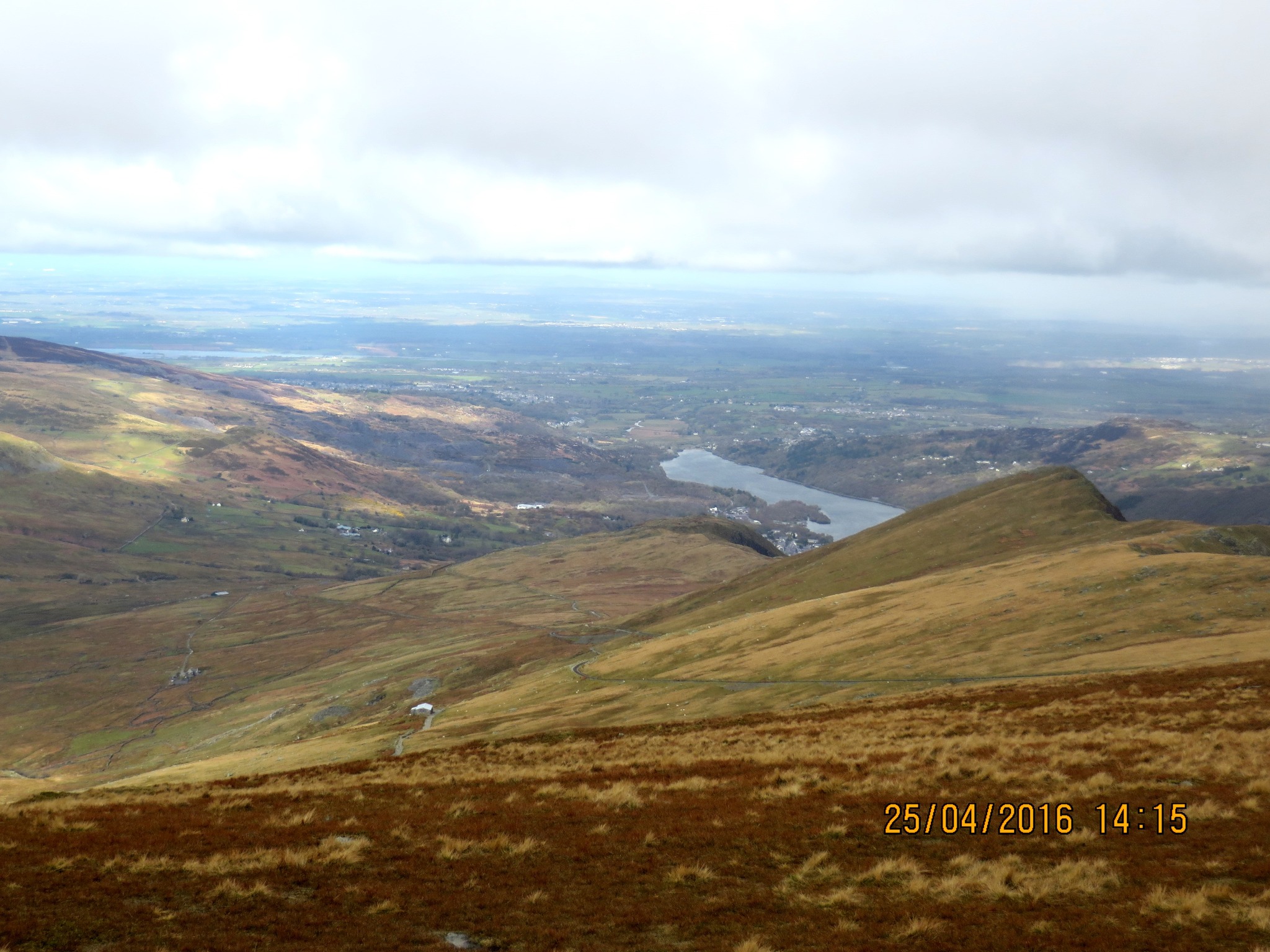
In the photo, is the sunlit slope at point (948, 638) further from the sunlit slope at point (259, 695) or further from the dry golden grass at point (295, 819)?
the dry golden grass at point (295, 819)

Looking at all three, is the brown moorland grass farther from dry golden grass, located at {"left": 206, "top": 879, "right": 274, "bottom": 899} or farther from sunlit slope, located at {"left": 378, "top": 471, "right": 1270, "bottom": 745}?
sunlit slope, located at {"left": 378, "top": 471, "right": 1270, "bottom": 745}

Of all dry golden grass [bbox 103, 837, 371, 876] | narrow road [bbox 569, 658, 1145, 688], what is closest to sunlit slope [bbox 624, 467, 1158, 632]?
narrow road [bbox 569, 658, 1145, 688]

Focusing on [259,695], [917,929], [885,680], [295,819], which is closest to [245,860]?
[295,819]

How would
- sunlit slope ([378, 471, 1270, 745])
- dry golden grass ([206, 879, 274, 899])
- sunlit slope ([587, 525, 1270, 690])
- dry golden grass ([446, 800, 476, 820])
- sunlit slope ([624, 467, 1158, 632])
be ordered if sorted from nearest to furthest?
dry golden grass ([206, 879, 274, 899]) < dry golden grass ([446, 800, 476, 820]) < sunlit slope ([587, 525, 1270, 690]) < sunlit slope ([378, 471, 1270, 745]) < sunlit slope ([624, 467, 1158, 632])

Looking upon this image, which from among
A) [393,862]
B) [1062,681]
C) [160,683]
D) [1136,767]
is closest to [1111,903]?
[1136,767]

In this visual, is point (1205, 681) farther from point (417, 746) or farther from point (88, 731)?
point (88, 731)

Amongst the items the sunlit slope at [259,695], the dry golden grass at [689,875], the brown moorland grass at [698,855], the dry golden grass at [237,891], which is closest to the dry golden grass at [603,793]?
the brown moorland grass at [698,855]

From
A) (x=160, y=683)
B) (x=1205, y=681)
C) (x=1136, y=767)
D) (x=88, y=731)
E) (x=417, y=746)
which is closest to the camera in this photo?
(x=1136, y=767)
